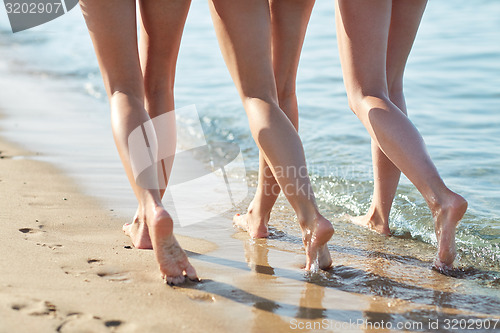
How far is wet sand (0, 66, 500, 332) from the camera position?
77.6 inches

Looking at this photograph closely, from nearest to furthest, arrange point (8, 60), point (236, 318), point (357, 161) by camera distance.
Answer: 1. point (236, 318)
2. point (357, 161)
3. point (8, 60)

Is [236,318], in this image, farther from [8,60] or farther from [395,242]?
[8,60]

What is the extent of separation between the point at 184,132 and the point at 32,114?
4.01 feet

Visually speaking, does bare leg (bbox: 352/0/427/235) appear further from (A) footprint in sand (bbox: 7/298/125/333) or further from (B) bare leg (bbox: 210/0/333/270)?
(A) footprint in sand (bbox: 7/298/125/333)

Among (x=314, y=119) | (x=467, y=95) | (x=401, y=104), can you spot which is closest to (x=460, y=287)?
(x=401, y=104)

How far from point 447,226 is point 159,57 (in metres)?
1.31

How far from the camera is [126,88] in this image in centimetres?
234

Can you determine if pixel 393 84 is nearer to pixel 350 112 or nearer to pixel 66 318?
pixel 66 318

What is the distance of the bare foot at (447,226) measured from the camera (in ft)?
8.00

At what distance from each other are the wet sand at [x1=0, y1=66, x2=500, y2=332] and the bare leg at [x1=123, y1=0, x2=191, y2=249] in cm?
27

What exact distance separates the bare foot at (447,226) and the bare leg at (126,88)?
979 mm

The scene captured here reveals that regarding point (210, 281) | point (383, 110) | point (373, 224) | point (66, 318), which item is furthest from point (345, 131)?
point (66, 318)

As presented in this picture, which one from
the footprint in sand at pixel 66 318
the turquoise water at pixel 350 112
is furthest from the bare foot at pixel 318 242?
the footprint in sand at pixel 66 318

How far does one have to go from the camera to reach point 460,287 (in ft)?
7.91
